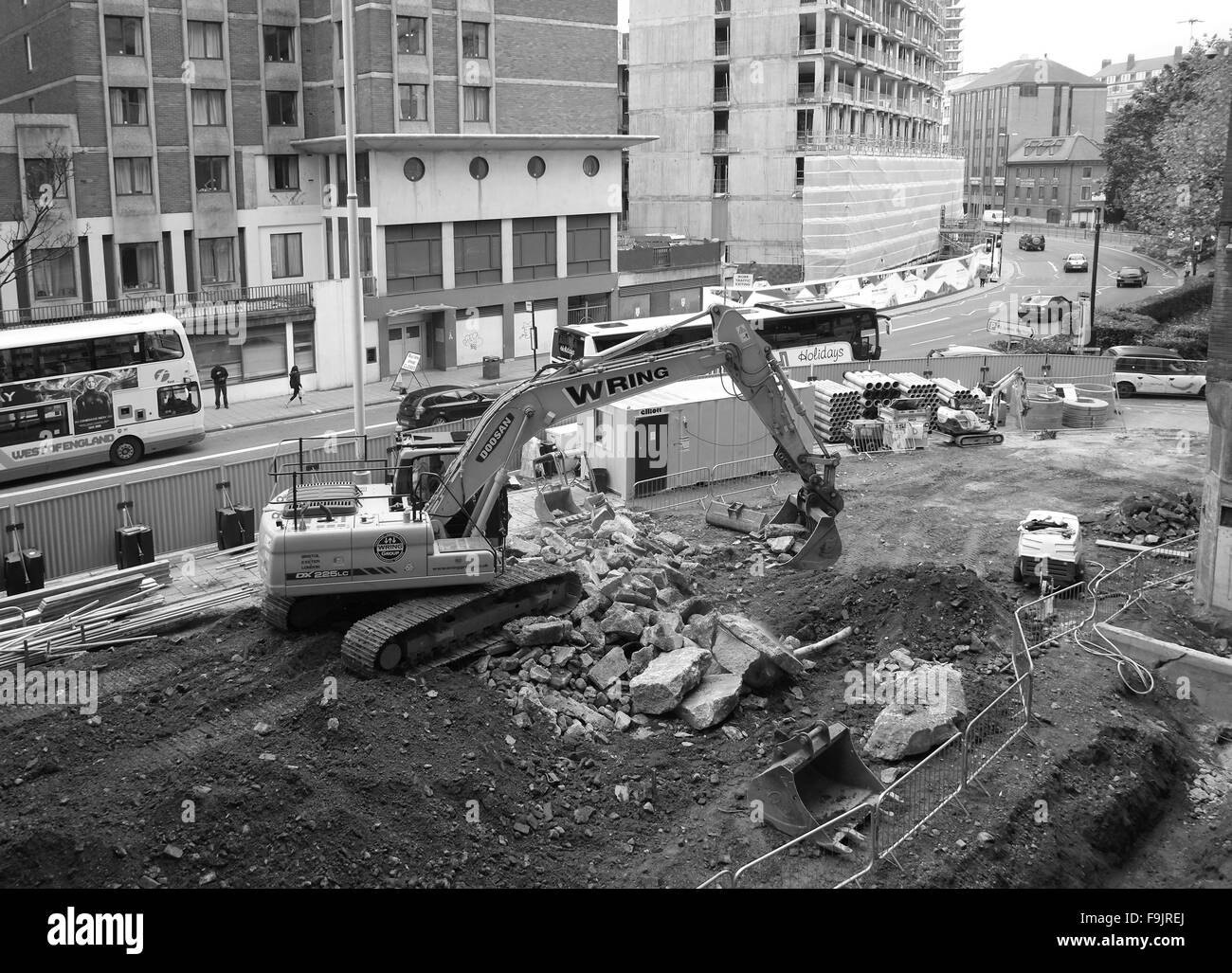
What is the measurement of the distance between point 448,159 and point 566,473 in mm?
21055

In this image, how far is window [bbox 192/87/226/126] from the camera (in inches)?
1715


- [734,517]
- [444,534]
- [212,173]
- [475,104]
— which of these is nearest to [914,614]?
[734,517]

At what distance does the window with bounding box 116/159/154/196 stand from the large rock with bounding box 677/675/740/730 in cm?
3322

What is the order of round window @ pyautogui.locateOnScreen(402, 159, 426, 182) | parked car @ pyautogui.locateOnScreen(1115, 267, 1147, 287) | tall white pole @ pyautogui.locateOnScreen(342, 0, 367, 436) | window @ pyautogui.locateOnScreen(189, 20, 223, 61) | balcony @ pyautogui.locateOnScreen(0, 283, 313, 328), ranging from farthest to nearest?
parked car @ pyautogui.locateOnScreen(1115, 267, 1147, 287) → round window @ pyautogui.locateOnScreen(402, 159, 426, 182) → window @ pyautogui.locateOnScreen(189, 20, 223, 61) → balcony @ pyautogui.locateOnScreen(0, 283, 313, 328) → tall white pole @ pyautogui.locateOnScreen(342, 0, 367, 436)

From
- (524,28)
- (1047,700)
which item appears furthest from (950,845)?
(524,28)

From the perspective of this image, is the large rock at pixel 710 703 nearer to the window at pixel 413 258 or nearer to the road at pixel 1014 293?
the window at pixel 413 258

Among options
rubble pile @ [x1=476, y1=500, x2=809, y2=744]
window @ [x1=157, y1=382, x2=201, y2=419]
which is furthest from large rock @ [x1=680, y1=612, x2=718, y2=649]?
window @ [x1=157, y1=382, x2=201, y2=419]

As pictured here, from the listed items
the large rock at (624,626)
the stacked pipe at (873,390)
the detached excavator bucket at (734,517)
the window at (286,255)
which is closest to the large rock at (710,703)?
the large rock at (624,626)

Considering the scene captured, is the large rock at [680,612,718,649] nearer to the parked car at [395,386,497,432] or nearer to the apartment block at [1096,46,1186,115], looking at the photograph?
the parked car at [395,386,497,432]

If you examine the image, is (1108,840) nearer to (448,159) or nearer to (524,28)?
(448,159)

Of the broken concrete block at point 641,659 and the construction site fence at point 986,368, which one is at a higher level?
the construction site fence at point 986,368

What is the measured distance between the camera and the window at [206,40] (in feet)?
141

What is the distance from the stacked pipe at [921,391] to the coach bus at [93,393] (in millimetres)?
19789
